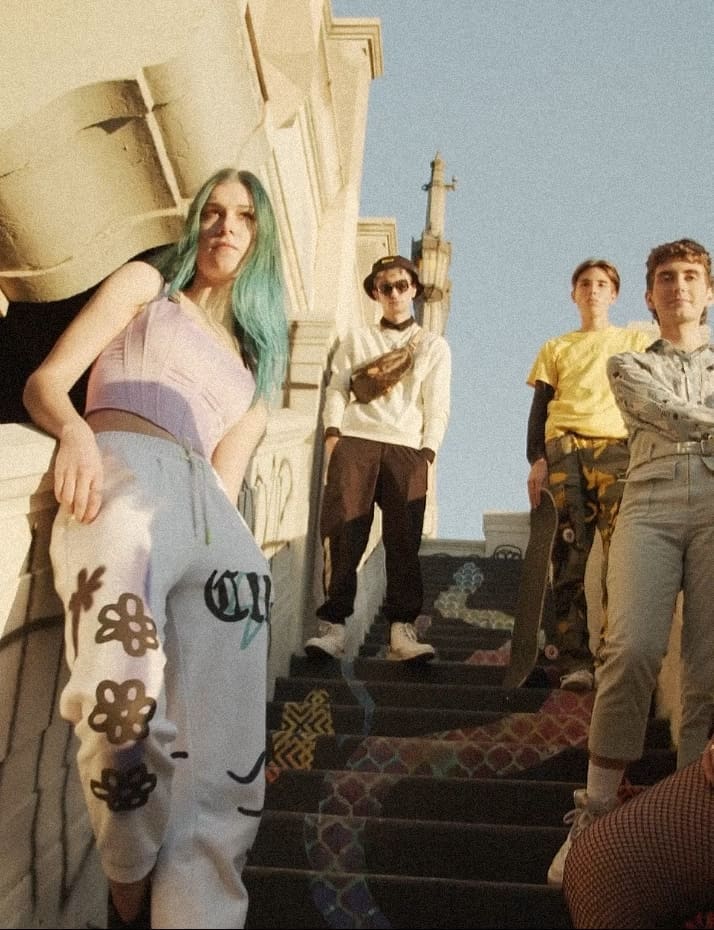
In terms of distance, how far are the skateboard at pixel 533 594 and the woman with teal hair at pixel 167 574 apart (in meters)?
1.90

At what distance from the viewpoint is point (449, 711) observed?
3.62 meters

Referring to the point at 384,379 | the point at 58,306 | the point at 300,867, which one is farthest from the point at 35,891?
the point at 58,306

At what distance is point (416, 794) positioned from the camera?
9.96 feet

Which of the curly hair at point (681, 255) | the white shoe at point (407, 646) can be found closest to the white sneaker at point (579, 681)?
the white shoe at point (407, 646)

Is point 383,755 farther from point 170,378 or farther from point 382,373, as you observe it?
point 170,378

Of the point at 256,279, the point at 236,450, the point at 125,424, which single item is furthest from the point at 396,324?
the point at 125,424

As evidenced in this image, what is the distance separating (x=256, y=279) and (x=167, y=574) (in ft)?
2.92

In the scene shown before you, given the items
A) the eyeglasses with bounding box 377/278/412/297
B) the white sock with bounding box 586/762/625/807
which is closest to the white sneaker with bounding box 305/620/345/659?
the eyeglasses with bounding box 377/278/412/297

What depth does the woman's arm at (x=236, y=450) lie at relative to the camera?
6.96 ft

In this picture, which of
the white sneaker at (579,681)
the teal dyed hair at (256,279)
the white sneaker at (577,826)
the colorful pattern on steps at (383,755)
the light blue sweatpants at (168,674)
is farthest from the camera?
the white sneaker at (579,681)

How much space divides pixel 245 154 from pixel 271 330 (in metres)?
3.48

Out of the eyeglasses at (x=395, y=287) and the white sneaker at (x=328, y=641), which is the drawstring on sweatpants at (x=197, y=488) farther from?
the eyeglasses at (x=395, y=287)

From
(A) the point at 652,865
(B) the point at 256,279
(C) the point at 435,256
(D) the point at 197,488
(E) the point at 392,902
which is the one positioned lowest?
(E) the point at 392,902

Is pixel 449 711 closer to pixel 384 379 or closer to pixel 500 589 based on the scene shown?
pixel 384 379
